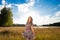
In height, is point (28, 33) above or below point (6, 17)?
below

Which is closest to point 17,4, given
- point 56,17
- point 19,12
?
point 19,12

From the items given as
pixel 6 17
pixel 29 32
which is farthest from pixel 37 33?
pixel 6 17

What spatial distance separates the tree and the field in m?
0.10

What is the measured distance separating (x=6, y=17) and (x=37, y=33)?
68 cm

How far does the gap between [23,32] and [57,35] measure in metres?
0.66

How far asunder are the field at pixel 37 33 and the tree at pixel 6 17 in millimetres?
102

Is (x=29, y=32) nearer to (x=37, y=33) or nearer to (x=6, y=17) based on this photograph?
(x=37, y=33)

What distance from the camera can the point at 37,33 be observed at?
4285 mm

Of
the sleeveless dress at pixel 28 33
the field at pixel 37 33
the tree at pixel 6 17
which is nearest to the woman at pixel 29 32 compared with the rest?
the sleeveless dress at pixel 28 33

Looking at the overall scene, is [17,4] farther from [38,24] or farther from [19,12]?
[38,24]

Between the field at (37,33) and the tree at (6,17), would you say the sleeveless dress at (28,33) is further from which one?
the tree at (6,17)

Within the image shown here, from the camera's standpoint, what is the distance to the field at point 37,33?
427cm

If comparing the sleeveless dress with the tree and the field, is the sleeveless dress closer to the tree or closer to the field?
the field

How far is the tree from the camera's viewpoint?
14.1ft
